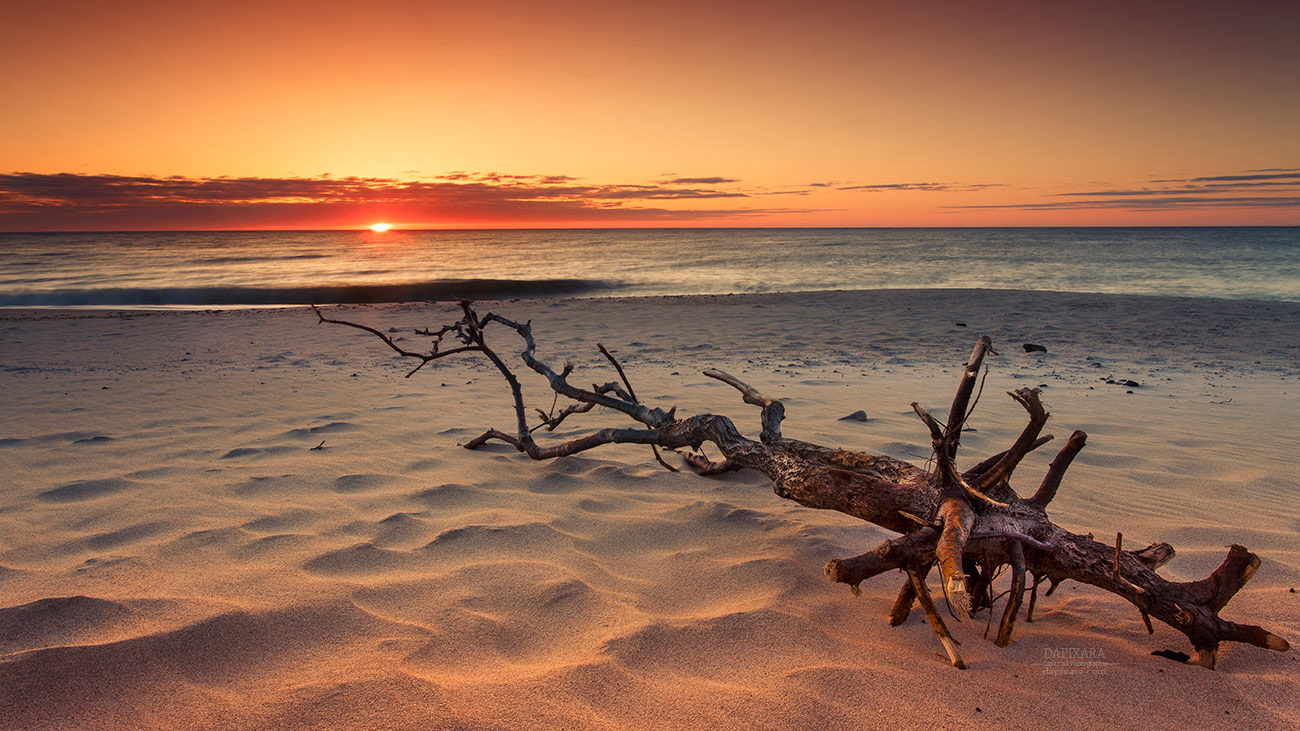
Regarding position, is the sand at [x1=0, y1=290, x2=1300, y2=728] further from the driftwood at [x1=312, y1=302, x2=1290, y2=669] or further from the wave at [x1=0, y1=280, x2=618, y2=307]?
the wave at [x1=0, y1=280, x2=618, y2=307]

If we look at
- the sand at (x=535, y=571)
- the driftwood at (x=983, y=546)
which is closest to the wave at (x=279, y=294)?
the sand at (x=535, y=571)

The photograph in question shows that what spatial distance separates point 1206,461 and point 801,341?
274 inches

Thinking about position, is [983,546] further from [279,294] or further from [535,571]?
[279,294]

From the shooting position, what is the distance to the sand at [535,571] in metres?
1.96

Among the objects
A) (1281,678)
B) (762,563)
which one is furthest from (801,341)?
(1281,678)

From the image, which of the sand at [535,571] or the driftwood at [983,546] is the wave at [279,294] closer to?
the sand at [535,571]

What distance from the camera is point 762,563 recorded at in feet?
9.59

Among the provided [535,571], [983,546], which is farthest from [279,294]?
[983,546]

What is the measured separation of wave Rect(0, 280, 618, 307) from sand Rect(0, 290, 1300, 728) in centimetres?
1733

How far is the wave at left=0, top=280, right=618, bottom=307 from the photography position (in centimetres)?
2225

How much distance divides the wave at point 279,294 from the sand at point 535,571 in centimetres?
1733

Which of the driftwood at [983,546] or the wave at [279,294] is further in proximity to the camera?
the wave at [279,294]

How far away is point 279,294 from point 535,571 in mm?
25118

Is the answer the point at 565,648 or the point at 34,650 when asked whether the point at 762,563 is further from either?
the point at 34,650
